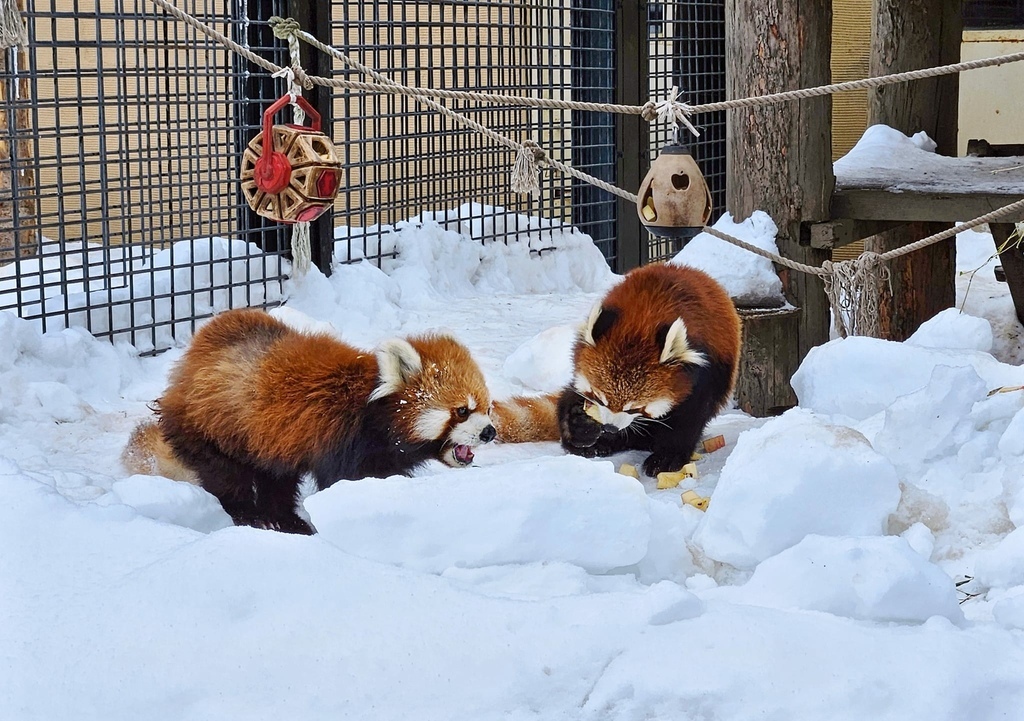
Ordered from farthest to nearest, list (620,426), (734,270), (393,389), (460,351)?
(734,270)
(620,426)
(460,351)
(393,389)

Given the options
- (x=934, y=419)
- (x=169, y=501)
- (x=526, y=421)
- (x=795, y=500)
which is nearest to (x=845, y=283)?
(x=934, y=419)

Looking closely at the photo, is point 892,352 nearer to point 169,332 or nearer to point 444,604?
point 444,604

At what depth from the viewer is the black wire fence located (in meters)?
4.77

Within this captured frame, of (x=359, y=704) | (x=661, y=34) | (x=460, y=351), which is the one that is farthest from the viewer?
(x=661, y=34)

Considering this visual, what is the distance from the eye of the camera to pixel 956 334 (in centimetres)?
409

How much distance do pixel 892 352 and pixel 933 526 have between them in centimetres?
95

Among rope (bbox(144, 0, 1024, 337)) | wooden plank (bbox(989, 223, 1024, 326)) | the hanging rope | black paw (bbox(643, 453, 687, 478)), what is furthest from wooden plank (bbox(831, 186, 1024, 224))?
the hanging rope

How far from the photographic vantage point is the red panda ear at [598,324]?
12.0 ft

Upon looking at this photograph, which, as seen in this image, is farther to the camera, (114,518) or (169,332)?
(169,332)

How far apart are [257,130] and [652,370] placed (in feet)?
8.58

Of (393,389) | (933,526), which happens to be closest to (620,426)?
(393,389)

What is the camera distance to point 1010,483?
2762mm

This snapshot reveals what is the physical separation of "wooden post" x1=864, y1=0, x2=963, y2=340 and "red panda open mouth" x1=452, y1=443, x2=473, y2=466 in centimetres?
323

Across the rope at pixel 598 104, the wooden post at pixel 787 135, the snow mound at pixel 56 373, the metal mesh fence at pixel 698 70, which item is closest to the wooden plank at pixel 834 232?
the wooden post at pixel 787 135
